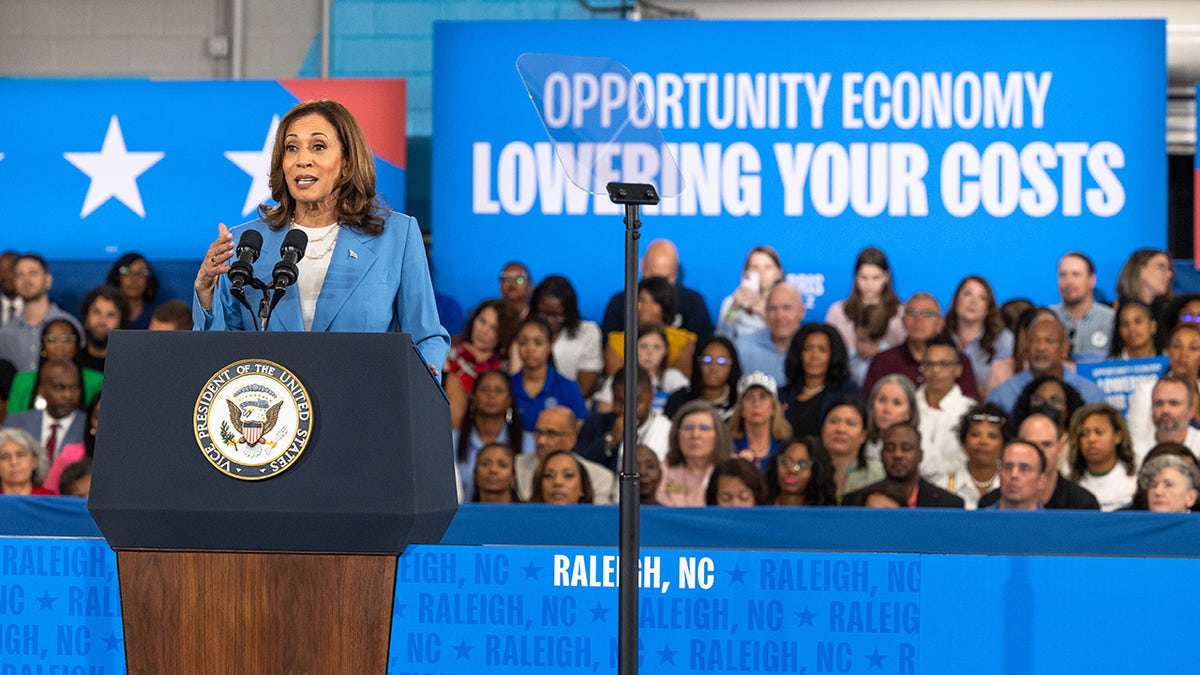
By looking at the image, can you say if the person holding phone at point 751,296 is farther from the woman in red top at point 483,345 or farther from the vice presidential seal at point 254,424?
the vice presidential seal at point 254,424

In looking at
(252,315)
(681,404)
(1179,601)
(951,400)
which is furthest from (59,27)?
(1179,601)

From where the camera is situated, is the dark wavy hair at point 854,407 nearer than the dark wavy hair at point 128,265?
Yes

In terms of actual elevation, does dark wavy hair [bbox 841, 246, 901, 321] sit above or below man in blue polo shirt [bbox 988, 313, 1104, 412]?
above

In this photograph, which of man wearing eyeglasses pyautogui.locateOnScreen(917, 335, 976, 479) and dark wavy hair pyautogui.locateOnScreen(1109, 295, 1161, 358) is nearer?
man wearing eyeglasses pyautogui.locateOnScreen(917, 335, 976, 479)

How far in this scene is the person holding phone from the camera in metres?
6.08

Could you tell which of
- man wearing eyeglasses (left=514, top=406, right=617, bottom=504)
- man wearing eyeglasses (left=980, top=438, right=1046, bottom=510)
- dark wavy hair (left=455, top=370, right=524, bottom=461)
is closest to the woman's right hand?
man wearing eyeglasses (left=514, top=406, right=617, bottom=504)

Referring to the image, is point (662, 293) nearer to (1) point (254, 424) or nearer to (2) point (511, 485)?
(2) point (511, 485)

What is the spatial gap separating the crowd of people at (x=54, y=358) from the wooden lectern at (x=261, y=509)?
11.9 ft

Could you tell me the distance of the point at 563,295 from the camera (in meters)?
6.03

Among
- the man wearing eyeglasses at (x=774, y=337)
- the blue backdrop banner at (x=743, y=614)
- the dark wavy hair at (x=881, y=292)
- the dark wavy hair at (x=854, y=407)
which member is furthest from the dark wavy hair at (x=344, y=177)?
the dark wavy hair at (x=881, y=292)

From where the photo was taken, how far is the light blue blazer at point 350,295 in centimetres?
202

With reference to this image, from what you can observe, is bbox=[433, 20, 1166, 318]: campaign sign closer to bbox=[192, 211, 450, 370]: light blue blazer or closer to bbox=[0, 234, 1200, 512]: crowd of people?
bbox=[0, 234, 1200, 512]: crowd of people

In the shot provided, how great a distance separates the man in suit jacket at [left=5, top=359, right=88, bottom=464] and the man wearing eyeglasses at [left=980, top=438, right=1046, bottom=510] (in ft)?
11.4

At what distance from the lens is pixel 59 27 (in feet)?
26.2
